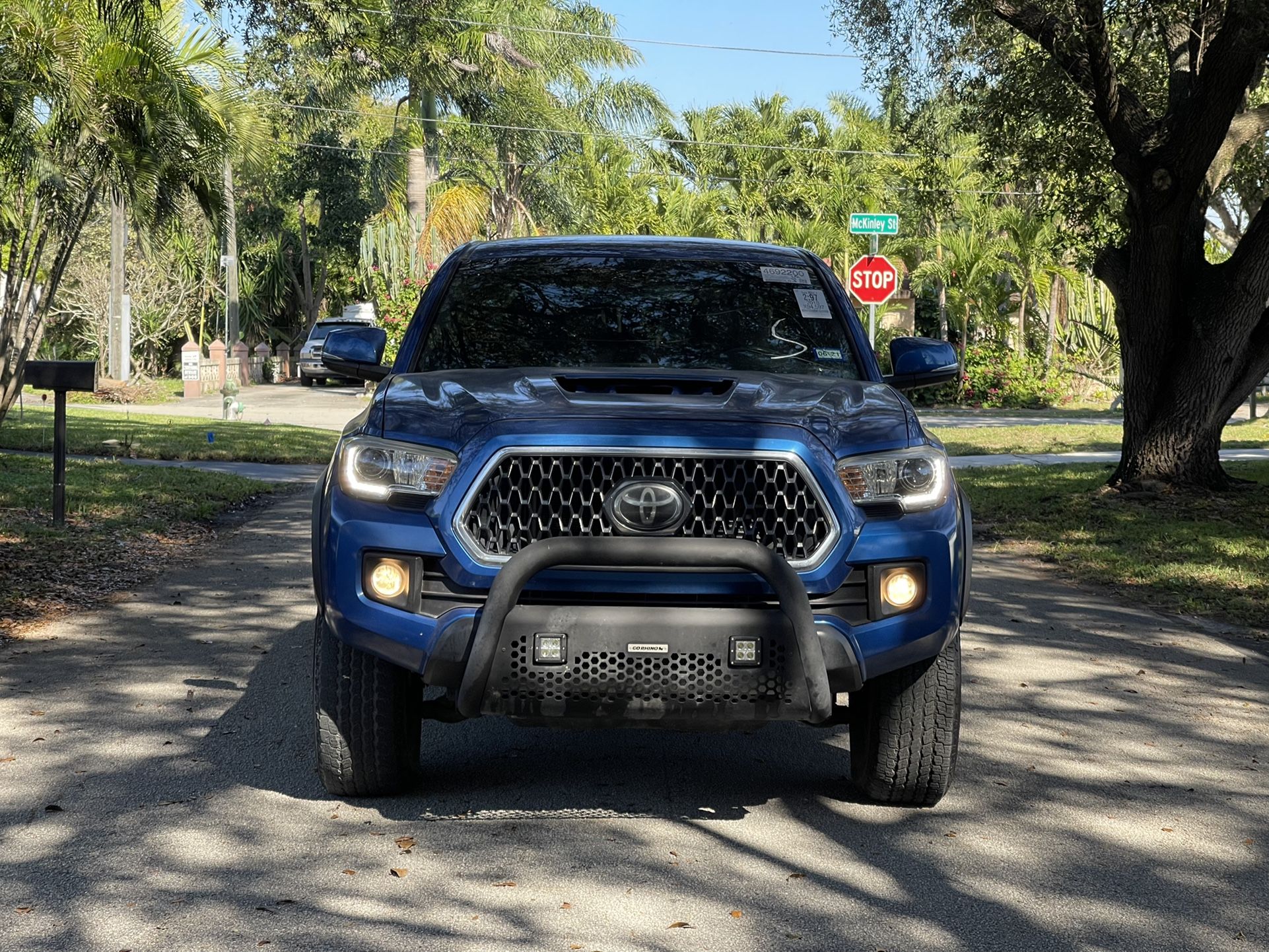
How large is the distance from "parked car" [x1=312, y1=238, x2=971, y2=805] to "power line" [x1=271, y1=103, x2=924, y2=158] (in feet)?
107

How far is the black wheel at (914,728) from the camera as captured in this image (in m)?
4.65

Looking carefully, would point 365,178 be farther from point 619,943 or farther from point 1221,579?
point 619,943

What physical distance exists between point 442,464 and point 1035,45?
12.4 metres

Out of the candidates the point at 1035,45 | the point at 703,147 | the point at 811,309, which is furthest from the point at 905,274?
the point at 811,309

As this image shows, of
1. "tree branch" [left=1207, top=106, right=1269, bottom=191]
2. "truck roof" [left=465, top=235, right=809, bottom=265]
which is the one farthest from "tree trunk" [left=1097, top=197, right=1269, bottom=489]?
"truck roof" [left=465, top=235, right=809, bottom=265]

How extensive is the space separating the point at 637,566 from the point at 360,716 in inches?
41.4

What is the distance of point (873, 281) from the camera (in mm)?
19828

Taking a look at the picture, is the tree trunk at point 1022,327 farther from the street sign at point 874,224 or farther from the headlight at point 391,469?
the headlight at point 391,469

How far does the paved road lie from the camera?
3797mm

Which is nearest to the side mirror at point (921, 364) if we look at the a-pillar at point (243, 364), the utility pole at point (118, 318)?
the utility pole at point (118, 318)

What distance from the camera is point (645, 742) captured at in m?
5.74

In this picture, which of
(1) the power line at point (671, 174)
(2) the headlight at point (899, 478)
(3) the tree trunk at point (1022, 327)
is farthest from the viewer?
(1) the power line at point (671, 174)

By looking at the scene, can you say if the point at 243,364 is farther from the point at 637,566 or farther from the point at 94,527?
the point at 637,566

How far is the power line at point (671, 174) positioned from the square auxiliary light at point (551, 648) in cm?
2870
